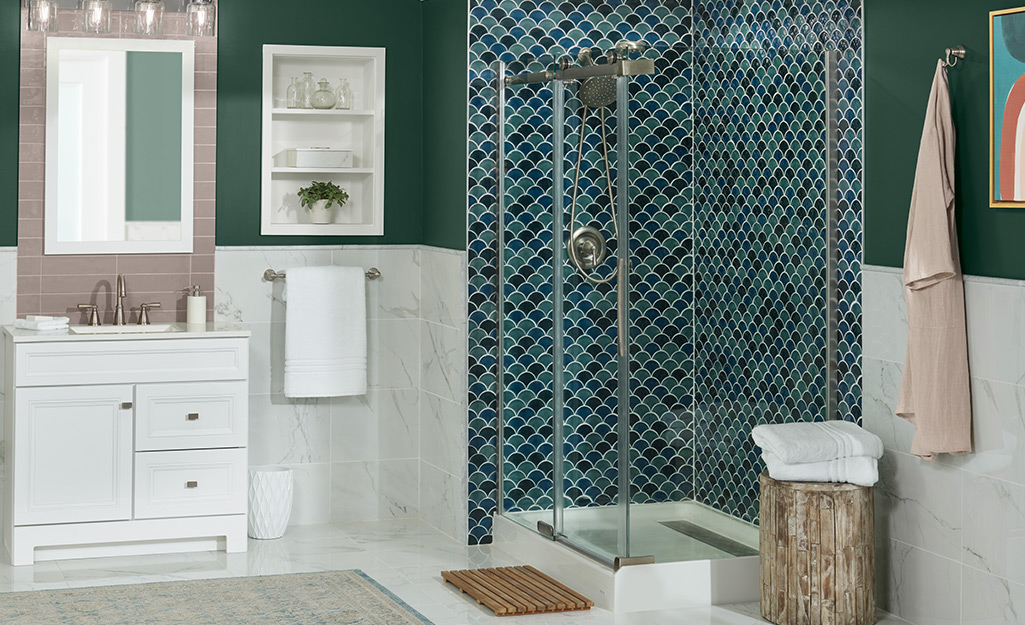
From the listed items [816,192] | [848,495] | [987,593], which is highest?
[816,192]

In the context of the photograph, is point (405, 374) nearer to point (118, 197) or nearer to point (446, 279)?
point (446, 279)

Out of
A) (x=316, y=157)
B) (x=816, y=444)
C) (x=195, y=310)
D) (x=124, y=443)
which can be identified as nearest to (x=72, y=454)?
(x=124, y=443)

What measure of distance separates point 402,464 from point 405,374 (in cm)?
40

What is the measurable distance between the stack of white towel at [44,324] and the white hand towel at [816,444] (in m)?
2.67

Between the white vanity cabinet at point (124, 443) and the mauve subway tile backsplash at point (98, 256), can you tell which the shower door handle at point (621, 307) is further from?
the mauve subway tile backsplash at point (98, 256)

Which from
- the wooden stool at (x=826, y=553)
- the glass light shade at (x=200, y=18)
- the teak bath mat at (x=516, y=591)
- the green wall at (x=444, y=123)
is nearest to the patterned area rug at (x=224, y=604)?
the teak bath mat at (x=516, y=591)

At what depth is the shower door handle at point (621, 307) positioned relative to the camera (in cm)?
435

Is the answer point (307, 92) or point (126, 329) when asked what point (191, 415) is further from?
point (307, 92)

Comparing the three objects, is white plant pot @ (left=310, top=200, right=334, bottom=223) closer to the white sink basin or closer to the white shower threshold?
the white sink basin

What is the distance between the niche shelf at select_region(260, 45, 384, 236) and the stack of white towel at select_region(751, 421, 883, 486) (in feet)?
7.62

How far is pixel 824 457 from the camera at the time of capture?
3.99 metres

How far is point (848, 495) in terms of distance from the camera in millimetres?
3945

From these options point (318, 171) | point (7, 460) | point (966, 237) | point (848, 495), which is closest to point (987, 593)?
point (848, 495)

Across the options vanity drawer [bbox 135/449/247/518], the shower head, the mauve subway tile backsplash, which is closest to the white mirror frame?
the mauve subway tile backsplash
